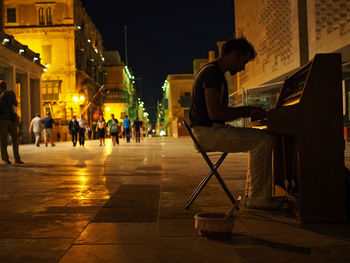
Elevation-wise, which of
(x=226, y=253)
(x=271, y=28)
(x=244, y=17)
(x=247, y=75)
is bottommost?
(x=226, y=253)

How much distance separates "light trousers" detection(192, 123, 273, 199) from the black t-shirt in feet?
0.25

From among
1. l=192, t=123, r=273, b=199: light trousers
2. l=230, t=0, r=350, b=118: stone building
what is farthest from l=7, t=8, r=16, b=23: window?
l=192, t=123, r=273, b=199: light trousers

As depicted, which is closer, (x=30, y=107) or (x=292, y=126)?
(x=292, y=126)

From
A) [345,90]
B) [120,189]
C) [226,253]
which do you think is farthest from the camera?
[345,90]

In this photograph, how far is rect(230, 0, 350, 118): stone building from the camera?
16422 mm

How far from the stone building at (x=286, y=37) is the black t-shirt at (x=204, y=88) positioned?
819 cm

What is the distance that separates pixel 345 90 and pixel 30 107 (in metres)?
22.9

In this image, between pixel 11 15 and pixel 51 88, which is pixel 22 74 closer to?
pixel 51 88

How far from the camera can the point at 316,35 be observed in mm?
20500

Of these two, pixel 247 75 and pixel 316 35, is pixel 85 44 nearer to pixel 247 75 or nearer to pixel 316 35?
pixel 247 75

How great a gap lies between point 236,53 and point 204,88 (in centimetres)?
→ 52

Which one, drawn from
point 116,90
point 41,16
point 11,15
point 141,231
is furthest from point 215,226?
point 116,90

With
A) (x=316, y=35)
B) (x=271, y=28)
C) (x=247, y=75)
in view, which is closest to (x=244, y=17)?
(x=247, y=75)

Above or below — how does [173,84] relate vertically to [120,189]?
above
